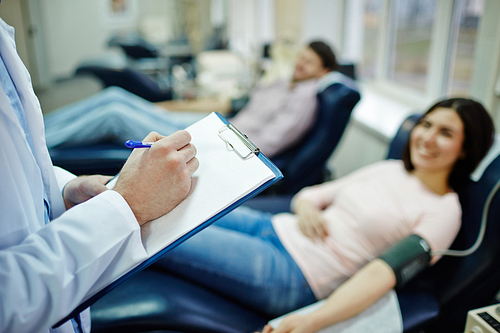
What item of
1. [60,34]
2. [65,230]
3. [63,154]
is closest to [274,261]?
[65,230]

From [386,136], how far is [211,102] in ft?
4.49

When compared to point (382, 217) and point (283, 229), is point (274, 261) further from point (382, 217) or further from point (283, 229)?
point (382, 217)

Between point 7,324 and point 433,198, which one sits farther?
point 433,198

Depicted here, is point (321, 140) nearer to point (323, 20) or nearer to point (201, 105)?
point (201, 105)

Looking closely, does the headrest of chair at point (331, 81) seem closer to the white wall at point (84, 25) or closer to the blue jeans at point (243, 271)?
the blue jeans at point (243, 271)

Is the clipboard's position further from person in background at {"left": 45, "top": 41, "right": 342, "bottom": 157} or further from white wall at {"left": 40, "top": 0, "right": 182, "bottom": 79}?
white wall at {"left": 40, "top": 0, "right": 182, "bottom": 79}

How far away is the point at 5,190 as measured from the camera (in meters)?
0.51

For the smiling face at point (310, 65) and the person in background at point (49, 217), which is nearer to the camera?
the person in background at point (49, 217)

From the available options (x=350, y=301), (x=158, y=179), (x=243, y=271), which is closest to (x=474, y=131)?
(x=350, y=301)

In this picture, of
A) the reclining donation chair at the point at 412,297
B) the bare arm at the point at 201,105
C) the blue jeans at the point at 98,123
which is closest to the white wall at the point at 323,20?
the bare arm at the point at 201,105

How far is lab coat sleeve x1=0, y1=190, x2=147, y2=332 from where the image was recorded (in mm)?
464

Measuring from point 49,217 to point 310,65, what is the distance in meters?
1.89

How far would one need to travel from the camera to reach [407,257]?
36.4 inches

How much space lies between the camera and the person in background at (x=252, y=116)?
1.89 metres
